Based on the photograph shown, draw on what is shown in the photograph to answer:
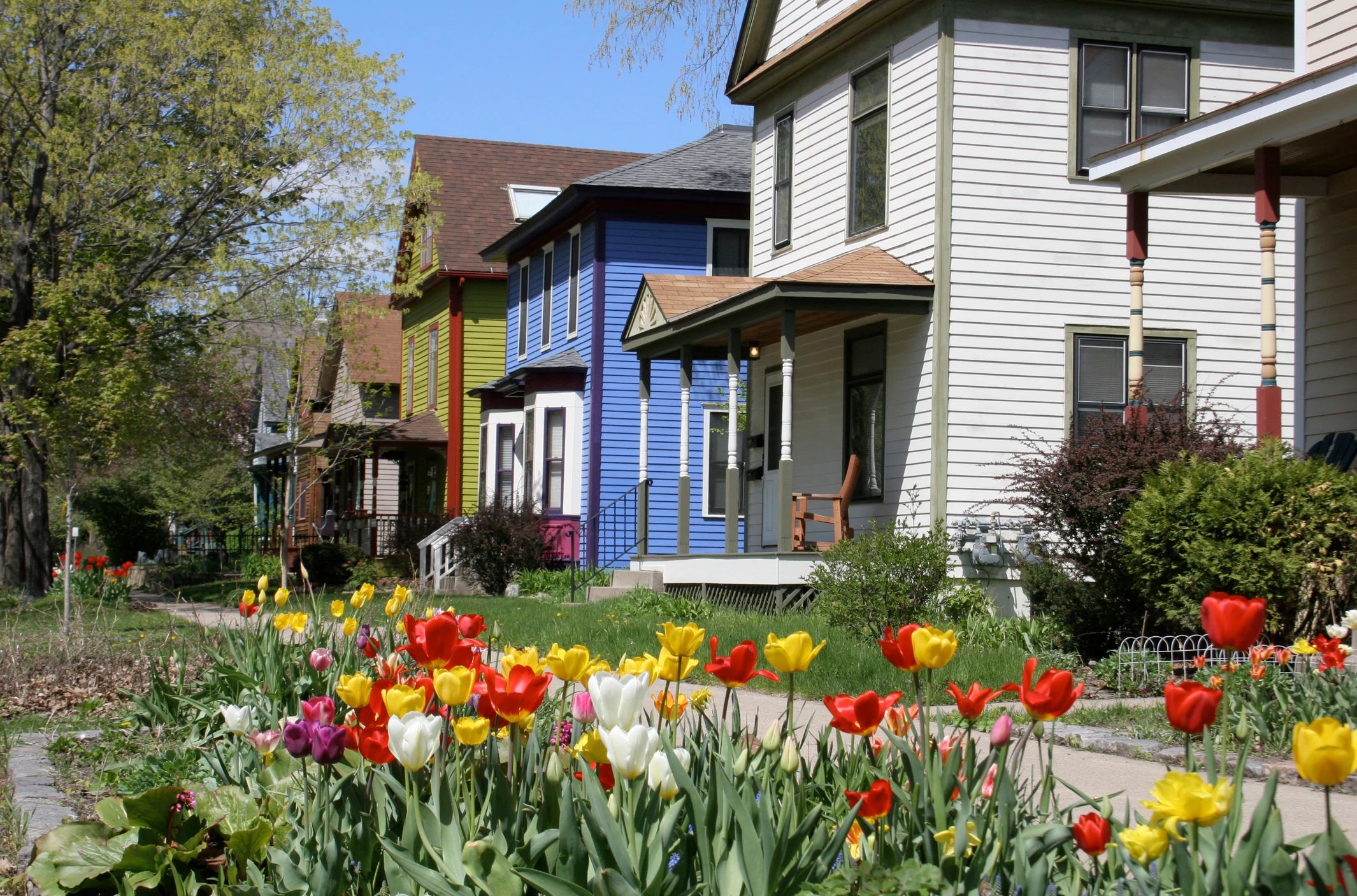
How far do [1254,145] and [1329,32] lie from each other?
1.47 metres

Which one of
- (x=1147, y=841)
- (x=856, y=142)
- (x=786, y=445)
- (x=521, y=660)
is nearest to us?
(x=1147, y=841)

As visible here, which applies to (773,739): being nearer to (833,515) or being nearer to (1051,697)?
(1051,697)

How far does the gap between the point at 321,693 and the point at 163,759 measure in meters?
0.65

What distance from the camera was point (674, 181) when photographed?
23.7 m

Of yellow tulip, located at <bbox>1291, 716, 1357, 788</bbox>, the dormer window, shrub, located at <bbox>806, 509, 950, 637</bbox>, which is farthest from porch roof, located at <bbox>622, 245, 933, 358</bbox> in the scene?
yellow tulip, located at <bbox>1291, 716, 1357, 788</bbox>

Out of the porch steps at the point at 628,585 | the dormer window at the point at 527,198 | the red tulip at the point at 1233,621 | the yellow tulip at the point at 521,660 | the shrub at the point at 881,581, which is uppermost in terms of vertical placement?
the dormer window at the point at 527,198

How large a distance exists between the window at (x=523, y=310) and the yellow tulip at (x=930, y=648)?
984 inches

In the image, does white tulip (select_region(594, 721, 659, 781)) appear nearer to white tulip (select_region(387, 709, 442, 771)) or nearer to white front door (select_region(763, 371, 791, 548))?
white tulip (select_region(387, 709, 442, 771))

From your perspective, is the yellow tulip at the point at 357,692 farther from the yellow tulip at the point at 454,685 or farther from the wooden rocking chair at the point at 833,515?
the wooden rocking chair at the point at 833,515

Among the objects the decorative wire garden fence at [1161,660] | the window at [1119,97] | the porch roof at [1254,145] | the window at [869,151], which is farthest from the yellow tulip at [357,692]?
the window at [869,151]

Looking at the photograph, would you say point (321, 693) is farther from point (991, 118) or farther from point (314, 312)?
point (314, 312)

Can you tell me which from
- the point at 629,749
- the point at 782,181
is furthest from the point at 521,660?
the point at 782,181

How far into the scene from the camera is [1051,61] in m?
15.0

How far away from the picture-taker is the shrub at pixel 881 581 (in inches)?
465
